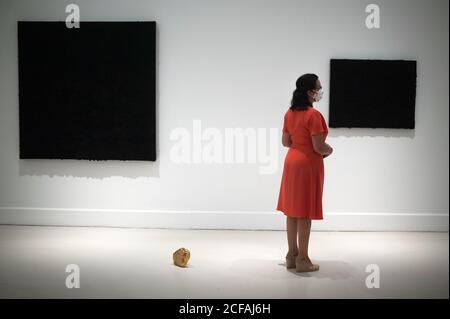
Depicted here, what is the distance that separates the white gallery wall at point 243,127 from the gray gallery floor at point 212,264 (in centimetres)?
24

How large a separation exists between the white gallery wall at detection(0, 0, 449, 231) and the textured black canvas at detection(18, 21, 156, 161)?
0.13 metres

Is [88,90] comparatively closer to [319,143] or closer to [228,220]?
[228,220]

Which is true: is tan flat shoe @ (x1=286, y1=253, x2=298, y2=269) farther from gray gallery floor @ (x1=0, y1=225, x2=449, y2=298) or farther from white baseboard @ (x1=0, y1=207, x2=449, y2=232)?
white baseboard @ (x1=0, y1=207, x2=449, y2=232)

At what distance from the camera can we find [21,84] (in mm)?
5188

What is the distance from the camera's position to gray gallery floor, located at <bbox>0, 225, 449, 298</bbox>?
3215 mm

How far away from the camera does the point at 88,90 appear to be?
16.9 ft

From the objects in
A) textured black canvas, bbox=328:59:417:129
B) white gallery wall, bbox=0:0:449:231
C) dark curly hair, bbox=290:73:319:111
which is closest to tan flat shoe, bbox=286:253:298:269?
dark curly hair, bbox=290:73:319:111

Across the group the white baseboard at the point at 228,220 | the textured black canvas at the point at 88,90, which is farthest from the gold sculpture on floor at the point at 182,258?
the textured black canvas at the point at 88,90

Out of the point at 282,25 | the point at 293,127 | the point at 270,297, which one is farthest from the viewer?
the point at 282,25

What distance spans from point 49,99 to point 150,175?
142 centimetres

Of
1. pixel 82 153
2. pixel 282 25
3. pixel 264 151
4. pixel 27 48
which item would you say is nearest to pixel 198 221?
pixel 264 151

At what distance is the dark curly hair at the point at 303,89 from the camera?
348 cm

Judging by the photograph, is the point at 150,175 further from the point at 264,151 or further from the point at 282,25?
the point at 282,25

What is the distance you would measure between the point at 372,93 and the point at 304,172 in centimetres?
207
